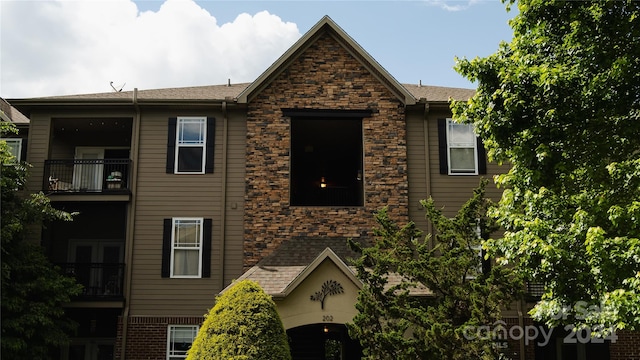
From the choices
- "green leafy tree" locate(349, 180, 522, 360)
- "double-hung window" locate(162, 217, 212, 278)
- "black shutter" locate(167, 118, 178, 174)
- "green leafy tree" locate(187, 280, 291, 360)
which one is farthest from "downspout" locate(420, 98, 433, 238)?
"green leafy tree" locate(187, 280, 291, 360)

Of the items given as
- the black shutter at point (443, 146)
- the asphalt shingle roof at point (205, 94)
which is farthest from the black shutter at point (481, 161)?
the asphalt shingle roof at point (205, 94)

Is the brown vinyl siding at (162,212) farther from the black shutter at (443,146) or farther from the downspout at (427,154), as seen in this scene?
the black shutter at (443,146)

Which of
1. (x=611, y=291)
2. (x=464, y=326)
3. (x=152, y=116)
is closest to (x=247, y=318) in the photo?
(x=464, y=326)

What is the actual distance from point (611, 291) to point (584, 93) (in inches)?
128

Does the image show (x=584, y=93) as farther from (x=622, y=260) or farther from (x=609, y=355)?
(x=609, y=355)

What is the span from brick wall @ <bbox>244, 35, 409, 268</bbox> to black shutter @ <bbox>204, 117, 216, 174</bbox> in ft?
3.48

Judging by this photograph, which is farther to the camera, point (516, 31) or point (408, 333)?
point (408, 333)

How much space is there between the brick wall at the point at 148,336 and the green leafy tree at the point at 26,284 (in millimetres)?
1538

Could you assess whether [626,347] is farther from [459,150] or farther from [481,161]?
[459,150]

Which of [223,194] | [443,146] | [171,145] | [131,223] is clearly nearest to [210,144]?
[171,145]

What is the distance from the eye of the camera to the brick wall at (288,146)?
1833cm

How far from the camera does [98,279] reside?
18.7 metres

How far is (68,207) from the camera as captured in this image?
19.1 m

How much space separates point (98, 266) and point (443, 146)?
1063 cm
